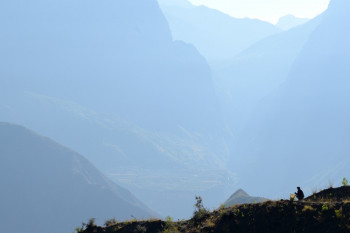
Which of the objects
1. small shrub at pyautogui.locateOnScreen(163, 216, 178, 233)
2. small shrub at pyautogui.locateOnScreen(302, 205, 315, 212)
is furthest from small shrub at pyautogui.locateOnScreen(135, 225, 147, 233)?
small shrub at pyautogui.locateOnScreen(302, 205, 315, 212)

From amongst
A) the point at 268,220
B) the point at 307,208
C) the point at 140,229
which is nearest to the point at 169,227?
the point at 140,229

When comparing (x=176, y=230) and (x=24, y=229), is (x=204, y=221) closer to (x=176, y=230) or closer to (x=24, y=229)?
(x=176, y=230)

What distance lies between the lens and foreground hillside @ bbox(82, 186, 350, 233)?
15.2 m

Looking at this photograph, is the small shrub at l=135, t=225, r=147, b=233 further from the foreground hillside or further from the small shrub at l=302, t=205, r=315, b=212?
the small shrub at l=302, t=205, r=315, b=212

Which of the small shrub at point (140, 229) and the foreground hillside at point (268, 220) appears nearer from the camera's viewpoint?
the foreground hillside at point (268, 220)

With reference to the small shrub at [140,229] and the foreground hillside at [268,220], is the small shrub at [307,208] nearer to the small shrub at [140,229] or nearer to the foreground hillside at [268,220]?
the foreground hillside at [268,220]

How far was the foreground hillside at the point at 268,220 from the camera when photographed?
50.0 feet

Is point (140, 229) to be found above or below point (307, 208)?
above

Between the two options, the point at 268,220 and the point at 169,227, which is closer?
the point at 268,220

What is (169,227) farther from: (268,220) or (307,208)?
(307,208)

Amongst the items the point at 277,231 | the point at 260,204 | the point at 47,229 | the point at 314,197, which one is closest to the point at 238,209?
the point at 260,204

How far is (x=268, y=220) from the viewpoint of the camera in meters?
16.2

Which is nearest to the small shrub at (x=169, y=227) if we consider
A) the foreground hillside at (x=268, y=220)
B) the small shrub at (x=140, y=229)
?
the foreground hillside at (x=268, y=220)

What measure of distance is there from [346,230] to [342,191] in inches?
237
